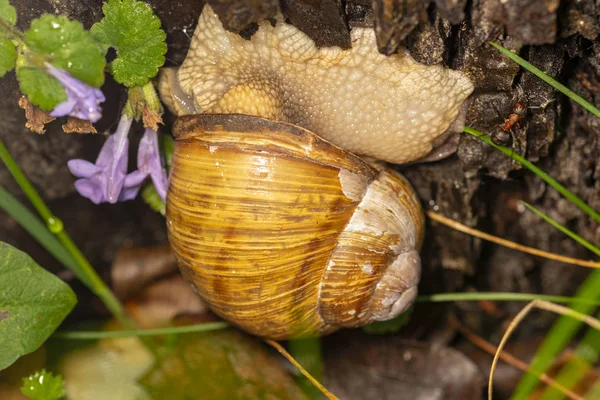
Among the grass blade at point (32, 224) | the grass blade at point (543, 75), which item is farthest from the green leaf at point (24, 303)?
the grass blade at point (543, 75)

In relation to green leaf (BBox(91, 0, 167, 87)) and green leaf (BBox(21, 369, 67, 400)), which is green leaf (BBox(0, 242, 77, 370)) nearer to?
green leaf (BBox(21, 369, 67, 400))

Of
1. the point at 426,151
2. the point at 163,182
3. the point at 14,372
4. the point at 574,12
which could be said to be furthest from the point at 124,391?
the point at 574,12

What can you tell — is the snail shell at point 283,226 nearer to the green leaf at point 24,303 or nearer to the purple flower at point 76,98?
the purple flower at point 76,98

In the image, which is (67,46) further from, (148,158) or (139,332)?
(139,332)

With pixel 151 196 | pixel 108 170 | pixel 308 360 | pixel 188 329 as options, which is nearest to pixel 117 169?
pixel 108 170

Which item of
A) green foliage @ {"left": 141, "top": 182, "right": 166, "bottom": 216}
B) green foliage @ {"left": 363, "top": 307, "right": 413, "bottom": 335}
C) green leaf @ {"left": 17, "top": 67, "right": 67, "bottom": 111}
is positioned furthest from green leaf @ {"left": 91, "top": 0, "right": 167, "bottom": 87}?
green foliage @ {"left": 363, "top": 307, "right": 413, "bottom": 335}

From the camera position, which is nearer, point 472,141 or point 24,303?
point 24,303
